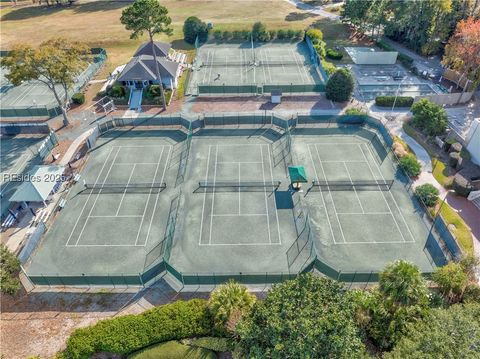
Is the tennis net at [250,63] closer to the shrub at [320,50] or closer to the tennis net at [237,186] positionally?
the shrub at [320,50]

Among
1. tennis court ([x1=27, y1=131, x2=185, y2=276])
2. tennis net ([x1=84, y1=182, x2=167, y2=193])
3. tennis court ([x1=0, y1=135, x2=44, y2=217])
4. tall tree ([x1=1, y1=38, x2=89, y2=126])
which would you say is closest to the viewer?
tennis court ([x1=27, y1=131, x2=185, y2=276])

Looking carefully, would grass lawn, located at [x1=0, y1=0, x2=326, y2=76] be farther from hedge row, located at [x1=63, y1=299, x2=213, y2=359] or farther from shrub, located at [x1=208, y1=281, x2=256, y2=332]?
shrub, located at [x1=208, y1=281, x2=256, y2=332]

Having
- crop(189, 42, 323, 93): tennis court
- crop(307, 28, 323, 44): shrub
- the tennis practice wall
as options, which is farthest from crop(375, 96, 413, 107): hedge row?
crop(307, 28, 323, 44): shrub

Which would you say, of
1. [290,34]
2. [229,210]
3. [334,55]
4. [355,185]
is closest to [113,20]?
[290,34]

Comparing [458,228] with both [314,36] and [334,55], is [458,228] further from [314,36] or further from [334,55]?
[314,36]

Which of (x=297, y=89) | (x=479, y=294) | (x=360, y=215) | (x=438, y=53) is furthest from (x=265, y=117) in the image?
(x=438, y=53)

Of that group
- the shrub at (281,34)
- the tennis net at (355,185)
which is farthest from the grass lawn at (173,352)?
the shrub at (281,34)
